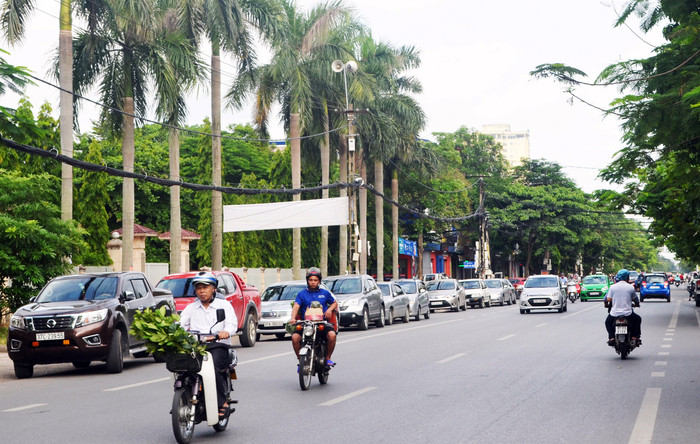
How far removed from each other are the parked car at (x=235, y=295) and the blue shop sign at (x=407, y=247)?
45.2m

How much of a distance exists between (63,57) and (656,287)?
3875 centimetres

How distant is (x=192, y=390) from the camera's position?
27.7ft

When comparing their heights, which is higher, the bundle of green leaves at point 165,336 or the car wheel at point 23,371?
the bundle of green leaves at point 165,336

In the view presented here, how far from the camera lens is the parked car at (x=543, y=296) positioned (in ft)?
125

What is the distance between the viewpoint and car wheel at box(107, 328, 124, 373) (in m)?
15.8

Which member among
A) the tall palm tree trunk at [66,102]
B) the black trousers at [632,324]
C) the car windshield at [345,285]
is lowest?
the black trousers at [632,324]

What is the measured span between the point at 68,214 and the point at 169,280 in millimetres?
6822

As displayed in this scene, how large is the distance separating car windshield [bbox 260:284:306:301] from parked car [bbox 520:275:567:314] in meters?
14.7

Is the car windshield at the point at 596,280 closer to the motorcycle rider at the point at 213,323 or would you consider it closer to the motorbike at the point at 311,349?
the motorbike at the point at 311,349

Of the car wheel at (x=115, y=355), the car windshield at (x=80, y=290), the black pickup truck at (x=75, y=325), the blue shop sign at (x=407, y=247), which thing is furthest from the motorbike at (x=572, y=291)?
the car wheel at (x=115, y=355)

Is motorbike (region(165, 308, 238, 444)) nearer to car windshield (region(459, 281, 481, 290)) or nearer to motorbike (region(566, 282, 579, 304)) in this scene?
car windshield (region(459, 281, 481, 290))

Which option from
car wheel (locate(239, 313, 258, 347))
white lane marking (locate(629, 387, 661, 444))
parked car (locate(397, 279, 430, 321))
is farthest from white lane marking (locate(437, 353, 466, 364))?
parked car (locate(397, 279, 430, 321))

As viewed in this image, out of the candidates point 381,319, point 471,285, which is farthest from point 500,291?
point 381,319

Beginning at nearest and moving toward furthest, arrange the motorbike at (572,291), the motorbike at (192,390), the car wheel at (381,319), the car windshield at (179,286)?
1. the motorbike at (192,390)
2. the car windshield at (179,286)
3. the car wheel at (381,319)
4. the motorbike at (572,291)
